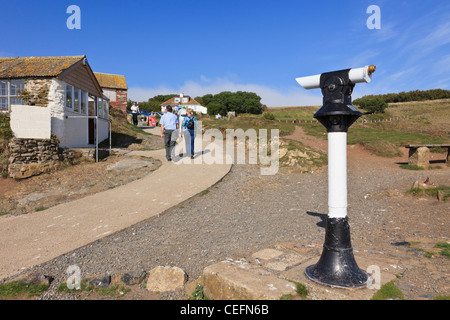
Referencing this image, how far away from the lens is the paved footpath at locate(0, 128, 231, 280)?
5066 millimetres

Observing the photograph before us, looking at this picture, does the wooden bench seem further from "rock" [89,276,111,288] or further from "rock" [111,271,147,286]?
"rock" [89,276,111,288]

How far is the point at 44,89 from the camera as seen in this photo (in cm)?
1311

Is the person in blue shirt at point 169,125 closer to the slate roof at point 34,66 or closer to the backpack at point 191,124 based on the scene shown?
the backpack at point 191,124

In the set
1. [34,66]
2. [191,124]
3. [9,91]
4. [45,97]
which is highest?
[34,66]

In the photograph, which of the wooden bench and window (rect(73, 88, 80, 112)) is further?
window (rect(73, 88, 80, 112))

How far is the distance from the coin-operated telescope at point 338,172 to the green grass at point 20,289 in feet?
10.9

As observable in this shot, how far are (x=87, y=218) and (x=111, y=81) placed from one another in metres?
34.5

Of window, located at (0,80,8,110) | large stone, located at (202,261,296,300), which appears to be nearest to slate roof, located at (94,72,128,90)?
window, located at (0,80,8,110)

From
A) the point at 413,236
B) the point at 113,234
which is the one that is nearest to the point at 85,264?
the point at 113,234

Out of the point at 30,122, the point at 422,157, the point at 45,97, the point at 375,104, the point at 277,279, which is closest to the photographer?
the point at 277,279

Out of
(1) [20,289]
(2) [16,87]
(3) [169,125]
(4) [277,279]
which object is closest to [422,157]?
(3) [169,125]

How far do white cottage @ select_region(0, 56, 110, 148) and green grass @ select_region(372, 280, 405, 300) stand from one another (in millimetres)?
11880

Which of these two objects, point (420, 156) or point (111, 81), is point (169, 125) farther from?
point (111, 81)

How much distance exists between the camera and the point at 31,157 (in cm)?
1062
